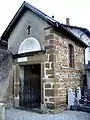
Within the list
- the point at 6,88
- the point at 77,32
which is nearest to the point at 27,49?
the point at 6,88

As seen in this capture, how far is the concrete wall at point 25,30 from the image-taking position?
473 inches

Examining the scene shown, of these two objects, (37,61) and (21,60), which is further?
(21,60)

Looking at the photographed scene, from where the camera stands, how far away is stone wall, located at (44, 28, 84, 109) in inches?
443

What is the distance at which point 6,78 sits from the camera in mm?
12969

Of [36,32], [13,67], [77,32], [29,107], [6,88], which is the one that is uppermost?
[77,32]

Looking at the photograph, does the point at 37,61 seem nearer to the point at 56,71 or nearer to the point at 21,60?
the point at 56,71

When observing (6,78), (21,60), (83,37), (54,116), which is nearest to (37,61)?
(21,60)

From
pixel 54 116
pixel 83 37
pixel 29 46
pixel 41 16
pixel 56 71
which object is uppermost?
pixel 83 37

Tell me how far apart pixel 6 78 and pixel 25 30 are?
329 centimetres

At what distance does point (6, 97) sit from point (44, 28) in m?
4.93

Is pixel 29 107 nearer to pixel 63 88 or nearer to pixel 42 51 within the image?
pixel 63 88

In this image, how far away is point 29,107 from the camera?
1285 centimetres

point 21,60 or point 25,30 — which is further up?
point 25,30

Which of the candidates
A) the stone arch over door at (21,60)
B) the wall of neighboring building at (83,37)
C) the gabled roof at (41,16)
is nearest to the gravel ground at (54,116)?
the stone arch over door at (21,60)
